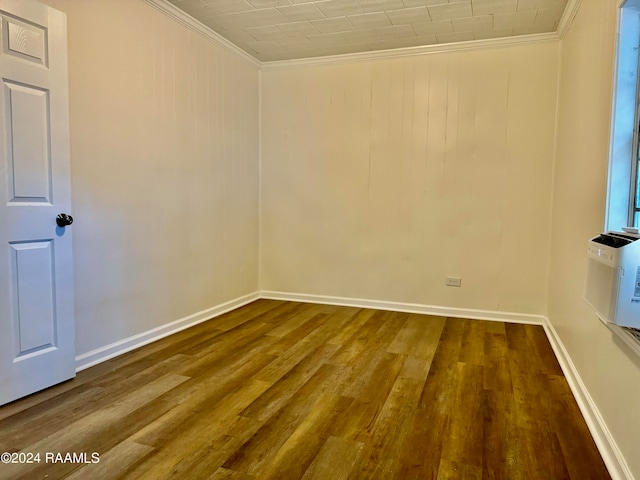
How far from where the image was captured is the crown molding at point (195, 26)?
313 centimetres

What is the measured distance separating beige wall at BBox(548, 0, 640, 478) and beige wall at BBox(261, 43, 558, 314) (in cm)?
33

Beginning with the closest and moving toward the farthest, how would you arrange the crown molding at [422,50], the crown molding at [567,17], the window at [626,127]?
the window at [626,127] < the crown molding at [567,17] < the crown molding at [422,50]

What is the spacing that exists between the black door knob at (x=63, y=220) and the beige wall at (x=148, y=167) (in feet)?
0.67

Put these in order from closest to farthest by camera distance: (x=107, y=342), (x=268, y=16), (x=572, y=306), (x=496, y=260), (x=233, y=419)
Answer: (x=233, y=419) < (x=572, y=306) < (x=107, y=342) < (x=268, y=16) < (x=496, y=260)

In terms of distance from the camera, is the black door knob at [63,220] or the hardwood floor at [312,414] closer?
the hardwood floor at [312,414]

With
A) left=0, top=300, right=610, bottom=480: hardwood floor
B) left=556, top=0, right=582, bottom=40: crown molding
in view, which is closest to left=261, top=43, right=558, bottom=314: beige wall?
left=556, top=0, right=582, bottom=40: crown molding

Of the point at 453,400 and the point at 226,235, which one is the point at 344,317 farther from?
the point at 453,400

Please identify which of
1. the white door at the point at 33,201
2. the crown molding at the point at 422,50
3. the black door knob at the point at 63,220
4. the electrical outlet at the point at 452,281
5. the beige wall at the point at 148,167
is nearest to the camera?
the white door at the point at 33,201

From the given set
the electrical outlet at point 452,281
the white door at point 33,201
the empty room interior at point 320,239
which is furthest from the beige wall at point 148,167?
the electrical outlet at point 452,281

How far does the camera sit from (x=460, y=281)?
161 inches

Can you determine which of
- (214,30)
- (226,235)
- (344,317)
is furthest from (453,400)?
(214,30)

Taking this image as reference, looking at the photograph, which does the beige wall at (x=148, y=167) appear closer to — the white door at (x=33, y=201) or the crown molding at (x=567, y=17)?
the white door at (x=33, y=201)

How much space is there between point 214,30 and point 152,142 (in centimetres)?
129

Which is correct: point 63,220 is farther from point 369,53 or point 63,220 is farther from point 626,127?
point 369,53
